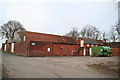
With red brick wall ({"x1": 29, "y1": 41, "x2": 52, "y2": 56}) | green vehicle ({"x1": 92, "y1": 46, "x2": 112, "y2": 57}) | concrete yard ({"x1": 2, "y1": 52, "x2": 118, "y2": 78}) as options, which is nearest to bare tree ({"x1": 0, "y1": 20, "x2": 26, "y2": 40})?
red brick wall ({"x1": 29, "y1": 41, "x2": 52, "y2": 56})

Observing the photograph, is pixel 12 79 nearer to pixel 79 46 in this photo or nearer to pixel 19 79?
pixel 19 79

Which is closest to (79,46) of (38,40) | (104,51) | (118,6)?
(104,51)

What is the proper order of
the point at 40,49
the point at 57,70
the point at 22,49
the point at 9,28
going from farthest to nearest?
the point at 9,28
the point at 22,49
the point at 40,49
the point at 57,70

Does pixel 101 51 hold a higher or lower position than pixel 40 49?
lower

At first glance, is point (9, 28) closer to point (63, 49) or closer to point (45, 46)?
point (45, 46)

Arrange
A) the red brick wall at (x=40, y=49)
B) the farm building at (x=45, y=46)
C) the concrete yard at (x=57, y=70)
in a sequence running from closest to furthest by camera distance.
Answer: the concrete yard at (x=57, y=70)
the red brick wall at (x=40, y=49)
the farm building at (x=45, y=46)

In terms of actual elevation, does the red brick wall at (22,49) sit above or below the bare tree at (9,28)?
below

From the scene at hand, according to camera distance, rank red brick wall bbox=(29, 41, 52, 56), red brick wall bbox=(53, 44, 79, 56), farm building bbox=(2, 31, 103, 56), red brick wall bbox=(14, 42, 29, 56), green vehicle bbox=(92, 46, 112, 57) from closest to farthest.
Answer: red brick wall bbox=(29, 41, 52, 56) < farm building bbox=(2, 31, 103, 56) < red brick wall bbox=(14, 42, 29, 56) < green vehicle bbox=(92, 46, 112, 57) < red brick wall bbox=(53, 44, 79, 56)

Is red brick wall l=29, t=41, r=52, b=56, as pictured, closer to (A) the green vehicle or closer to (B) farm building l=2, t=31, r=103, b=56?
(B) farm building l=2, t=31, r=103, b=56

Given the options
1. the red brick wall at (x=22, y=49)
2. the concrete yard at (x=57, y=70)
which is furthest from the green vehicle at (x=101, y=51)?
the red brick wall at (x=22, y=49)

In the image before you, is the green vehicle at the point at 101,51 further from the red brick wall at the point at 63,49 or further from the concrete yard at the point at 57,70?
the concrete yard at the point at 57,70

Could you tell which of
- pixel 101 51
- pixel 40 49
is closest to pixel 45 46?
pixel 40 49

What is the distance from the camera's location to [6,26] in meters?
48.2

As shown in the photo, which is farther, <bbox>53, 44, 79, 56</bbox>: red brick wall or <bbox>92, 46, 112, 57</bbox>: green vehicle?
<bbox>53, 44, 79, 56</bbox>: red brick wall
